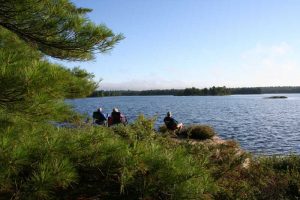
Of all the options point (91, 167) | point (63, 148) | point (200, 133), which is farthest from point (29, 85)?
point (200, 133)

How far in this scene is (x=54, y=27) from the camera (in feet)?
23.3

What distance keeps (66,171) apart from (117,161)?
1.14 meters

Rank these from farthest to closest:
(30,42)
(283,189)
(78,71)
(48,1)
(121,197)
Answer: (78,71)
(283,189)
(30,42)
(48,1)
(121,197)

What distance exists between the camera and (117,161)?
6.13 meters

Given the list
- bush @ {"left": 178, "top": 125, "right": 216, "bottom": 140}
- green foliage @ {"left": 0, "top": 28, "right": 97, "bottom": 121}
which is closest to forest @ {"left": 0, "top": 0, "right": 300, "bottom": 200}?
green foliage @ {"left": 0, "top": 28, "right": 97, "bottom": 121}

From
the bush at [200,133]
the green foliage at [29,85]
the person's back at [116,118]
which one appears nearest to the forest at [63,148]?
the green foliage at [29,85]

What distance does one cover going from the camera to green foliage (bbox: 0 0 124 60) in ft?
22.7

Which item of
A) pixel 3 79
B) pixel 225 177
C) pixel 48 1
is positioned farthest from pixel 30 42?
pixel 225 177

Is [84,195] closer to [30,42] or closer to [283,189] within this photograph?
[30,42]

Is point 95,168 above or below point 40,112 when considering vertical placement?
below

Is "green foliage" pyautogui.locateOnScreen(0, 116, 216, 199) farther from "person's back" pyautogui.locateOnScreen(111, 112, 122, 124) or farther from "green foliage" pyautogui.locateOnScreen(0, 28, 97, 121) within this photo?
"person's back" pyautogui.locateOnScreen(111, 112, 122, 124)

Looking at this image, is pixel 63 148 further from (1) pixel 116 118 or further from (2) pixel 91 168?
(1) pixel 116 118

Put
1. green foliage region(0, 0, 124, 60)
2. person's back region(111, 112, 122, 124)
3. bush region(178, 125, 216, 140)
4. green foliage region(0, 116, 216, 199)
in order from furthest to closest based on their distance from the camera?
1. person's back region(111, 112, 122, 124)
2. bush region(178, 125, 216, 140)
3. green foliage region(0, 0, 124, 60)
4. green foliage region(0, 116, 216, 199)

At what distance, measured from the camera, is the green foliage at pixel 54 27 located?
22.7 ft
